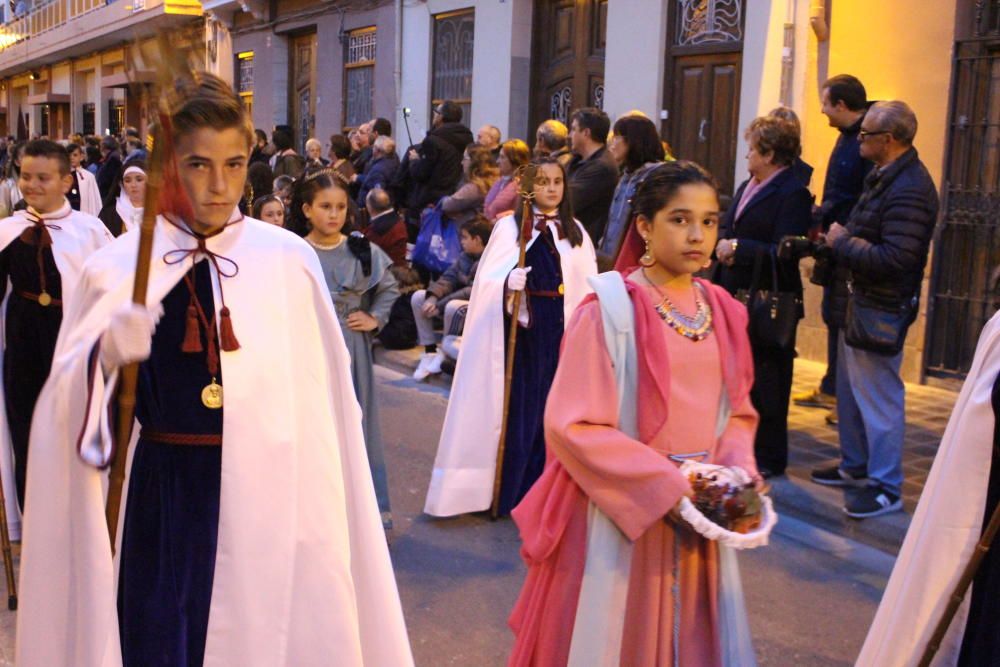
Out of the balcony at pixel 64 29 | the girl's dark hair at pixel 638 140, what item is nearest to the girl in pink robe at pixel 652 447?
the girl's dark hair at pixel 638 140

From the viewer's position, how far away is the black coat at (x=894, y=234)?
6027 mm

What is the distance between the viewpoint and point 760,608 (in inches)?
206

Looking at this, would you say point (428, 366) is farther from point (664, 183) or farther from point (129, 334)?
point (129, 334)

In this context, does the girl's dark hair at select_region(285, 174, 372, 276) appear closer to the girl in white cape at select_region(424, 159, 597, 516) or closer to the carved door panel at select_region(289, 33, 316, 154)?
the girl in white cape at select_region(424, 159, 597, 516)

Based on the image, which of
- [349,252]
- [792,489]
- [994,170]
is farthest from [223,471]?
[994,170]

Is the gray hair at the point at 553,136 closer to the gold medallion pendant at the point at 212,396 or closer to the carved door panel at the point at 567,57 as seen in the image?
the carved door panel at the point at 567,57

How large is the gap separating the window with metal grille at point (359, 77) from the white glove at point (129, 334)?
1545 centimetres

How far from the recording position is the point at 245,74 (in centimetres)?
2289

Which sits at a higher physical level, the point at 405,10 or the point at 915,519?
the point at 405,10

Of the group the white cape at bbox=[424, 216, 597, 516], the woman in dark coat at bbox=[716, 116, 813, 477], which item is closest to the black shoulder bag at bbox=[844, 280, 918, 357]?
the woman in dark coat at bbox=[716, 116, 813, 477]

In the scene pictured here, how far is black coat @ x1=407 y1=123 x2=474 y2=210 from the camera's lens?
39.0ft

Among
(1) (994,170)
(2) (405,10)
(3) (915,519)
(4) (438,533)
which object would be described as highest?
(2) (405,10)

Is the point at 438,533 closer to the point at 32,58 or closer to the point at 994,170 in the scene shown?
the point at 994,170

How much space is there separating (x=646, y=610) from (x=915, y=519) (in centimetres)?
79
